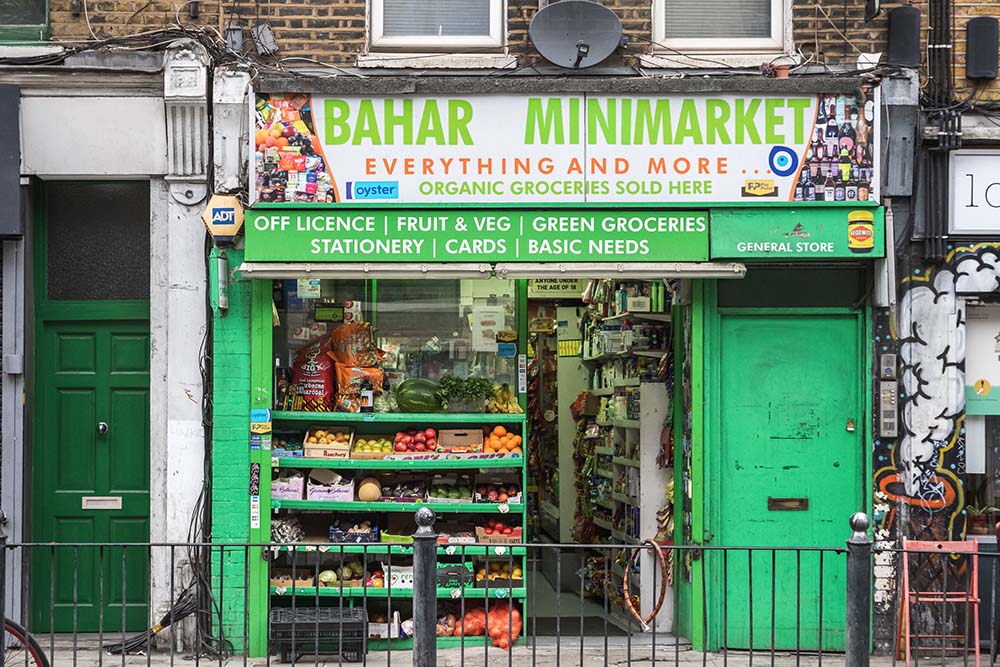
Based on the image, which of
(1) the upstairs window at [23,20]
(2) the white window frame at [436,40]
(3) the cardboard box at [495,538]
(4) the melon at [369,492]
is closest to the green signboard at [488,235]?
(2) the white window frame at [436,40]

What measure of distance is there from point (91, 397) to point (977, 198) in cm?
737

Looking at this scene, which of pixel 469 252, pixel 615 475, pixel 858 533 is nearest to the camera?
pixel 858 533

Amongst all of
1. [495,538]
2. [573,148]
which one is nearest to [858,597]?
[495,538]

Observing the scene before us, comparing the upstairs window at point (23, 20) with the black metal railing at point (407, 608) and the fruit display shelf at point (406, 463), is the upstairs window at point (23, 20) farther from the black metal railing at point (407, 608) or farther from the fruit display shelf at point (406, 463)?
the black metal railing at point (407, 608)

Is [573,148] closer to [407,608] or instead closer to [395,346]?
[395,346]

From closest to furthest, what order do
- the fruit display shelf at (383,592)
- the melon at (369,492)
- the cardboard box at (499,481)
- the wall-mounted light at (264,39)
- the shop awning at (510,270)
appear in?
the shop awning at (510,270)
the fruit display shelf at (383,592)
the wall-mounted light at (264,39)
the melon at (369,492)
the cardboard box at (499,481)

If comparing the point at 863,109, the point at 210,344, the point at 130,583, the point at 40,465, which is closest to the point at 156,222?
the point at 210,344

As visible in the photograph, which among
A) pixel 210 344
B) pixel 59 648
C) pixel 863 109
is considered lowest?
pixel 59 648

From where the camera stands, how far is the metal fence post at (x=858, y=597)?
7012mm

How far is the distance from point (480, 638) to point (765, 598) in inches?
90.5

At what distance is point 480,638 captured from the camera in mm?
9859

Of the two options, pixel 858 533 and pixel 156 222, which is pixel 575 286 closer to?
pixel 156 222

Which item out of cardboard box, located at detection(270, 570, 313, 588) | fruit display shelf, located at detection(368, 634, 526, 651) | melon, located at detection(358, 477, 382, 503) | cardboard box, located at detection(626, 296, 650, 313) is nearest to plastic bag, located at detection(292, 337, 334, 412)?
melon, located at detection(358, 477, 382, 503)

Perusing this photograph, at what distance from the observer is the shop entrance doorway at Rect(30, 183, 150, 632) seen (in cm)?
1002
